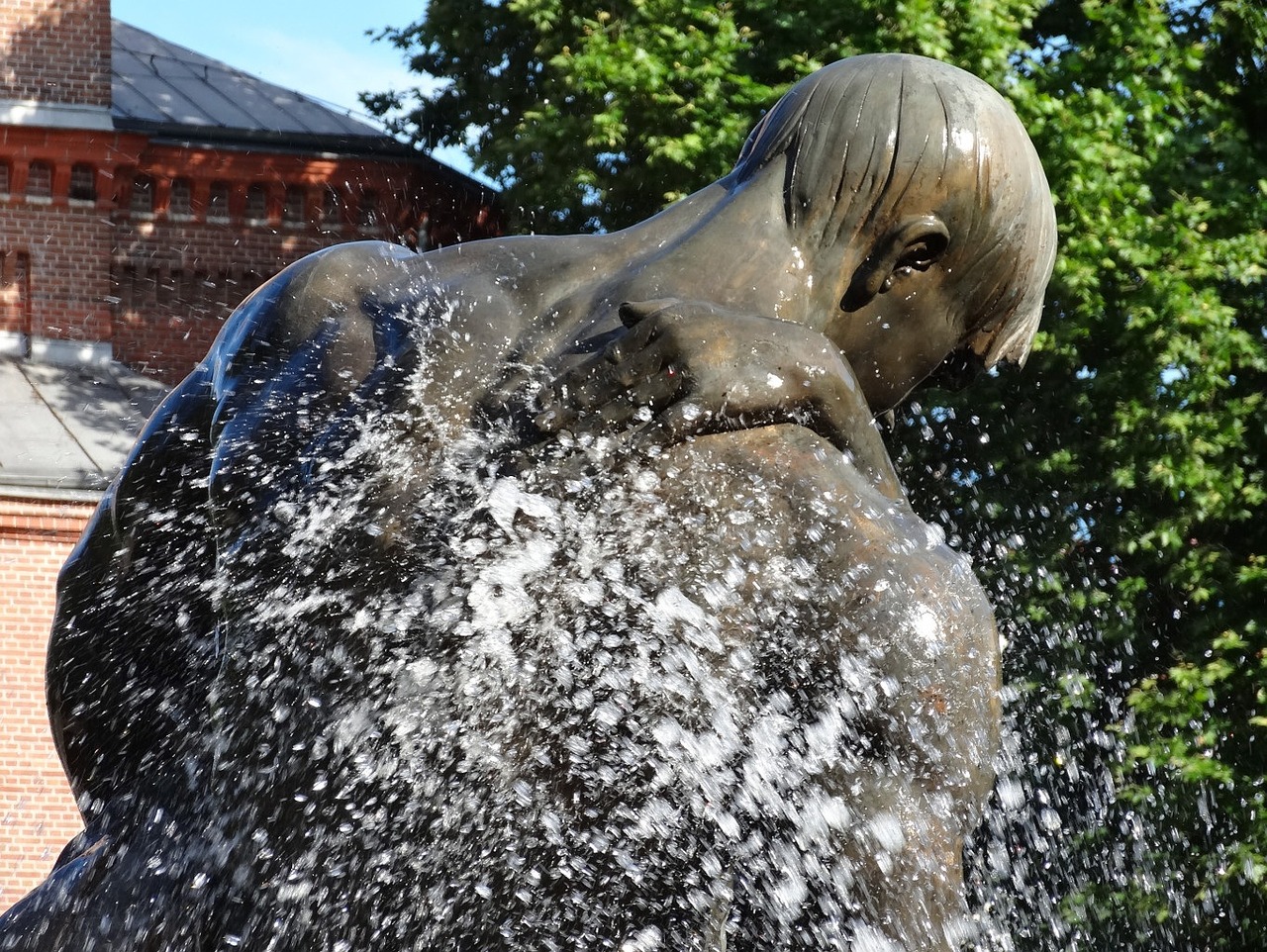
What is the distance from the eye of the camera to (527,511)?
83.0 inches

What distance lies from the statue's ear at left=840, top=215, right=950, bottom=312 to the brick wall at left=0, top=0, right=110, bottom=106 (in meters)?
17.8

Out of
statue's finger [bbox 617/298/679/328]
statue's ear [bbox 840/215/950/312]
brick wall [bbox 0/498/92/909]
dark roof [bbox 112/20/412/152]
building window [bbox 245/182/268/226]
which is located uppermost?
statue's ear [bbox 840/215/950/312]

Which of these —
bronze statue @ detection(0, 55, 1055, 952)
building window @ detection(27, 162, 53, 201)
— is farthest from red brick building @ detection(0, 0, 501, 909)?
bronze statue @ detection(0, 55, 1055, 952)

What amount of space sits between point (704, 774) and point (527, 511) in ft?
1.17

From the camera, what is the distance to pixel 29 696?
15.0 meters

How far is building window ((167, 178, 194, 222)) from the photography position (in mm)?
18984

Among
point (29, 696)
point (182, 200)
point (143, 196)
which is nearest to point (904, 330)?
point (29, 696)

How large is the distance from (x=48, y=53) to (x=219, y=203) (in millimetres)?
2280

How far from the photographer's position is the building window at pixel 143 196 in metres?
19.0

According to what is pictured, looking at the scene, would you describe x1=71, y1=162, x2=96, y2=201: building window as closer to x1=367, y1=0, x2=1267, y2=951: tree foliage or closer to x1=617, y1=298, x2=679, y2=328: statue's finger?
x1=367, y1=0, x2=1267, y2=951: tree foliage

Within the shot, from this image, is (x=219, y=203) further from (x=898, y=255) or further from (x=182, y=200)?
(x=898, y=255)

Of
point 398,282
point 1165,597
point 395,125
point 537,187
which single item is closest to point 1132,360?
point 1165,597

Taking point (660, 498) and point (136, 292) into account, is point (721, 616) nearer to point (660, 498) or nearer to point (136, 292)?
point (660, 498)

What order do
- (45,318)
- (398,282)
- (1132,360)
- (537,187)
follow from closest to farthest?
(398,282) → (1132,360) → (537,187) → (45,318)
